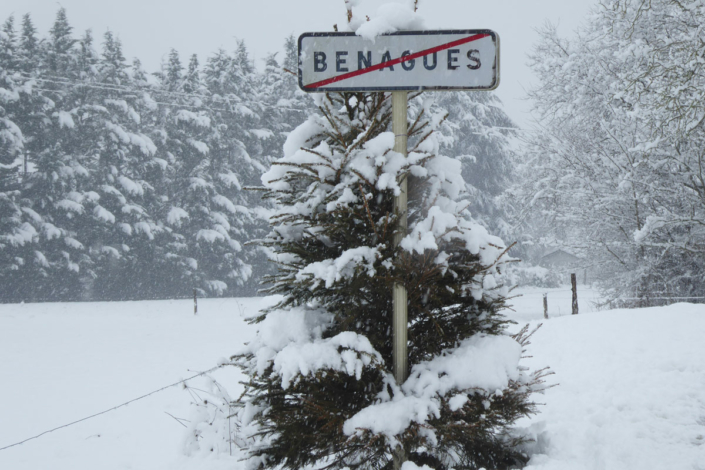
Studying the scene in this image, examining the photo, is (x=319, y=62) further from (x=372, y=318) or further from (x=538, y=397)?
(x=538, y=397)

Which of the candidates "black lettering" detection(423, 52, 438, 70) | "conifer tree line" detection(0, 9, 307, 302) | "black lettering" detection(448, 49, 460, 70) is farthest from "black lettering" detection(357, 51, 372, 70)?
"conifer tree line" detection(0, 9, 307, 302)

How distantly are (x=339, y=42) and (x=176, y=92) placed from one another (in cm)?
2913

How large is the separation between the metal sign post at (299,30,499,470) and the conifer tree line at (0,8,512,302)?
21.3 meters

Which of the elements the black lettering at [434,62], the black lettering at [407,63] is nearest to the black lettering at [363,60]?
the black lettering at [407,63]

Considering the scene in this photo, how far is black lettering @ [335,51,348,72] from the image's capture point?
2.62 metres

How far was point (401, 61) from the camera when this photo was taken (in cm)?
259

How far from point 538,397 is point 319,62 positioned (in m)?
3.92

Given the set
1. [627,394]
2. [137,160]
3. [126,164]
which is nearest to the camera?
[627,394]

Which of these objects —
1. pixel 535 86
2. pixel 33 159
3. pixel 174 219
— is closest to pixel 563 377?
pixel 535 86

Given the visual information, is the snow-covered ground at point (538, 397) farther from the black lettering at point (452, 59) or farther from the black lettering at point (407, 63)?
the black lettering at point (452, 59)

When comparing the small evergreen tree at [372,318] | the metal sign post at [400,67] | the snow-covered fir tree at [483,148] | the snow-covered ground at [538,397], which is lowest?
the snow-covered ground at [538,397]

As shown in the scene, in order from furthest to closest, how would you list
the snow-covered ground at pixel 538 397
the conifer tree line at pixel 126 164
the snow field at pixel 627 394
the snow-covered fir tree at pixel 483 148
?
the snow-covered fir tree at pixel 483 148 < the conifer tree line at pixel 126 164 < the snow-covered ground at pixel 538 397 < the snow field at pixel 627 394

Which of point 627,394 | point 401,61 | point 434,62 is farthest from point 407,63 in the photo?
point 627,394

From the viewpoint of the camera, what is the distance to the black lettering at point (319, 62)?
8.63 feet
